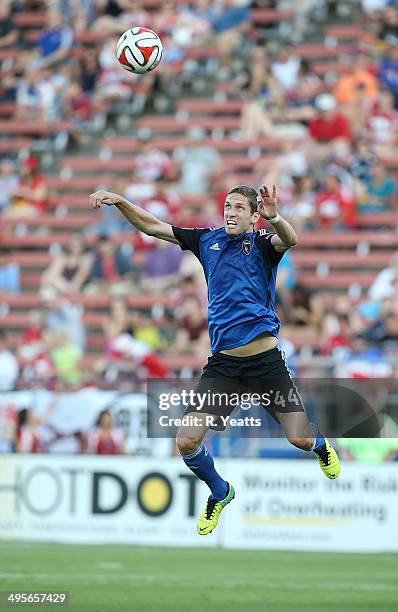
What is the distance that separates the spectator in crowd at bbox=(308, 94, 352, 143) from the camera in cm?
1964

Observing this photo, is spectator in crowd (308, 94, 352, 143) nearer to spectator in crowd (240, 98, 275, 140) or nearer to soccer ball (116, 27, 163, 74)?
spectator in crowd (240, 98, 275, 140)

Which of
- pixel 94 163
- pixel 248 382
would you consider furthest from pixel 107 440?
pixel 94 163

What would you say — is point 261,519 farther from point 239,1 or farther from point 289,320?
point 239,1

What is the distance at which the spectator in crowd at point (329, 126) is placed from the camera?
64.4ft

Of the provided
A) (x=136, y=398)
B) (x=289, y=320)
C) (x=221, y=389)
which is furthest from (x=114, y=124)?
(x=221, y=389)

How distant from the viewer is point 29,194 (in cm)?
2173

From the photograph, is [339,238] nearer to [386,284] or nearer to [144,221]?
[386,284]

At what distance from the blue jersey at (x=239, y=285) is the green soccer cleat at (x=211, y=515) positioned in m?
1.15

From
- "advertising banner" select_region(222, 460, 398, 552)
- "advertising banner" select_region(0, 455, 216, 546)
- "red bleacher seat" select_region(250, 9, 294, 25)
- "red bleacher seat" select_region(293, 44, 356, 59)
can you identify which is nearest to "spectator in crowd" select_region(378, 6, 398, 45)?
"red bleacher seat" select_region(293, 44, 356, 59)

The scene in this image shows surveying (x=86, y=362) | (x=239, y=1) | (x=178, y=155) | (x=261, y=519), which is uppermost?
(x=239, y=1)

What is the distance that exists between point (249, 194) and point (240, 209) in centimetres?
13

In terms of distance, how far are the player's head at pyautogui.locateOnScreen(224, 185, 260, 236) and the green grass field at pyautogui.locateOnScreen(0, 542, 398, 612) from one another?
285 cm

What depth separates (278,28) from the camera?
22.5 metres

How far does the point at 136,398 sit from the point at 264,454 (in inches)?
62.3
